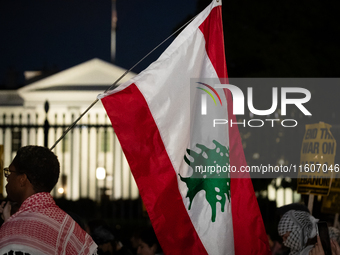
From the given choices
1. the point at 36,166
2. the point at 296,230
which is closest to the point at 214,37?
the point at 296,230

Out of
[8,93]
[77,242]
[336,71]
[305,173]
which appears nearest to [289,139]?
[336,71]

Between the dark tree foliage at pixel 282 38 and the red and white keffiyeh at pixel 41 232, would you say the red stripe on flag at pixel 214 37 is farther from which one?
the dark tree foliage at pixel 282 38

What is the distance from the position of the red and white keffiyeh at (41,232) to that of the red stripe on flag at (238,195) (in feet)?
3.68

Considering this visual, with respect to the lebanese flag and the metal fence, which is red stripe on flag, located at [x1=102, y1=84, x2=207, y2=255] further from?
the metal fence

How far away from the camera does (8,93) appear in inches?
1320

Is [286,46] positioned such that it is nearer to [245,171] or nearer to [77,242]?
[245,171]

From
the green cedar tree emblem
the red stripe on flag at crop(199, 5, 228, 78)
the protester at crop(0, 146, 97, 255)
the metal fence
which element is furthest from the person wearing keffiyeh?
the metal fence

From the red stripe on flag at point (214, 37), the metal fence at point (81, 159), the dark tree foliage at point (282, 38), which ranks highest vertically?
the dark tree foliage at point (282, 38)

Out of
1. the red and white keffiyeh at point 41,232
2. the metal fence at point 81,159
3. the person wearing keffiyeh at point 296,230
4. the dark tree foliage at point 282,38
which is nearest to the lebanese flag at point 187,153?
the person wearing keffiyeh at point 296,230

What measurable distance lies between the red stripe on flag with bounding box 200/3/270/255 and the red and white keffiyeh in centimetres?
112

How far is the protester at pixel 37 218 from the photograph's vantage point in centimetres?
203

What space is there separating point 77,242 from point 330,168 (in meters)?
3.59

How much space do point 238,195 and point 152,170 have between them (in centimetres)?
56

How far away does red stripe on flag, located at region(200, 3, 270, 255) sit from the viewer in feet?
9.93
